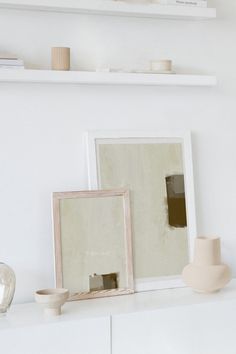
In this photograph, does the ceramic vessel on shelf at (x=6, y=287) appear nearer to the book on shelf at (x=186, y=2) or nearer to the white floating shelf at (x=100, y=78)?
the white floating shelf at (x=100, y=78)

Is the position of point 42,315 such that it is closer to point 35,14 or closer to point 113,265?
point 113,265

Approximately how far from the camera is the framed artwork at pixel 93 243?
2.33 metres

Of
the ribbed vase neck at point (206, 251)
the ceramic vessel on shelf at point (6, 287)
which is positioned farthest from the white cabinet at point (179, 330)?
the ceramic vessel on shelf at point (6, 287)

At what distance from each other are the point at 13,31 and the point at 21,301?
0.99 m

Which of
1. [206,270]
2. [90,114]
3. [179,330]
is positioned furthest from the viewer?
[90,114]

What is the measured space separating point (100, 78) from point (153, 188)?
480 mm

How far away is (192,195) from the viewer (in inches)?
101

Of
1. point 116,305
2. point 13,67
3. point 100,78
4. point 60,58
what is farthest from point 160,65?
point 116,305

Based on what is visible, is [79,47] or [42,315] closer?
[42,315]

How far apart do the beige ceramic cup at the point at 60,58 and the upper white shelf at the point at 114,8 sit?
0.15 metres

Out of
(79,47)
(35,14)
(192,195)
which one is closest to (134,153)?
(192,195)

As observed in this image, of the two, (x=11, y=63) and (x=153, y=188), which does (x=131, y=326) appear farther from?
(x=11, y=63)

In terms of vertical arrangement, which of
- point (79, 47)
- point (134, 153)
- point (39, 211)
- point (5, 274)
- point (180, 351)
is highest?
point (79, 47)

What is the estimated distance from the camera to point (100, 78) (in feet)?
7.82
